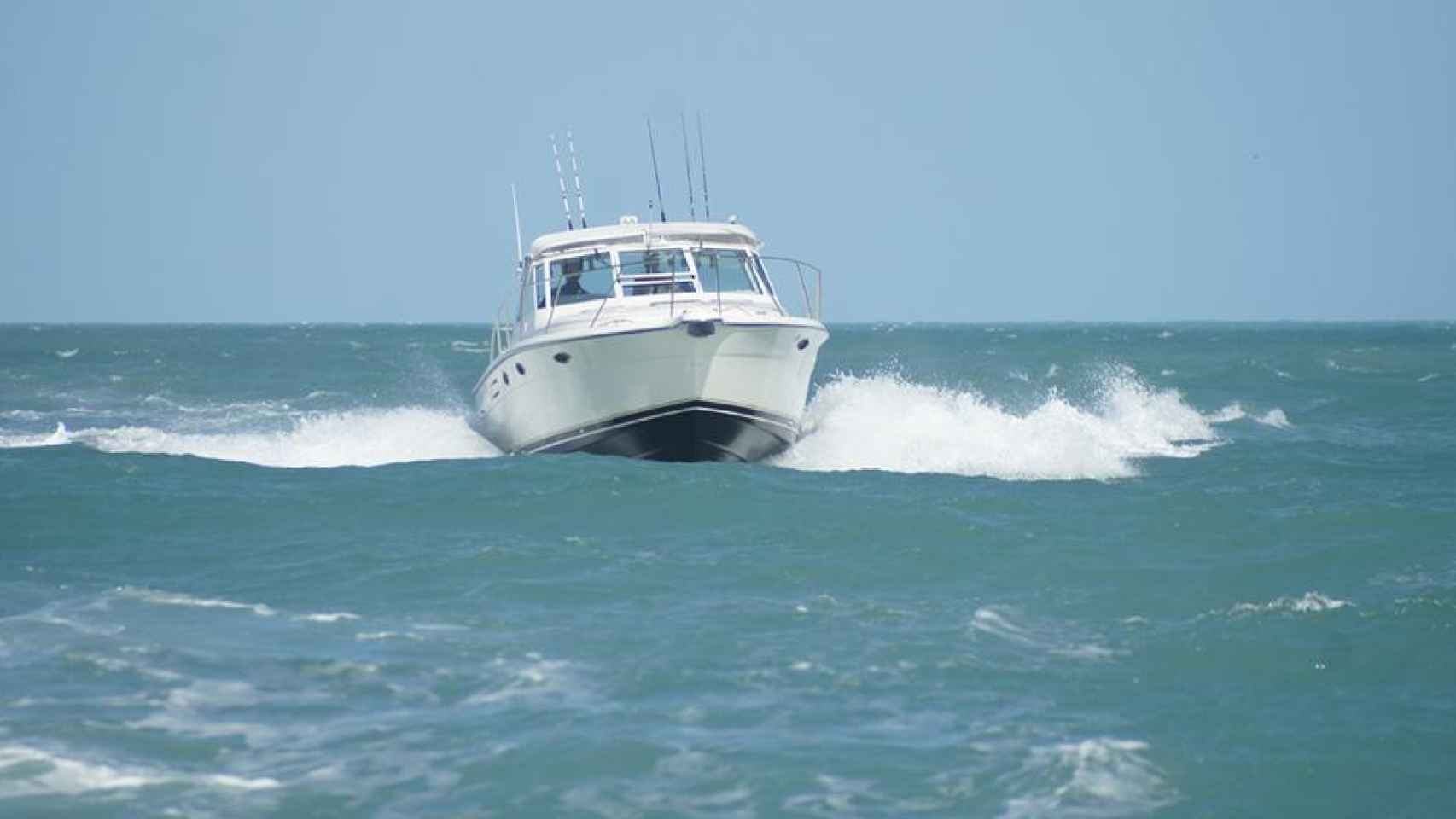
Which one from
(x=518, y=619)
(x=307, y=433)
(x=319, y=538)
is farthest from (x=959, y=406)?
(x=518, y=619)

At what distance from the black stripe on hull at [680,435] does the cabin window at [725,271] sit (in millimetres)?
1699

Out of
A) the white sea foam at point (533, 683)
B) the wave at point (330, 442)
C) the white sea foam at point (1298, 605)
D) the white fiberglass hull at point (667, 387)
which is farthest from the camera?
the wave at point (330, 442)

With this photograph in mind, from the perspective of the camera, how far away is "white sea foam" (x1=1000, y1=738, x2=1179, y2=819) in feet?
24.8

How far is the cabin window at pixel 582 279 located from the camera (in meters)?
19.5

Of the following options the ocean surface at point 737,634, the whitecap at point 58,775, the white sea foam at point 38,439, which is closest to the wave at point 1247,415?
the ocean surface at point 737,634

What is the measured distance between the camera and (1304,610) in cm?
1148

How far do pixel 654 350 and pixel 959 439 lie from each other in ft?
18.5

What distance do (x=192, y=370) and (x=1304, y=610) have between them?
4641cm

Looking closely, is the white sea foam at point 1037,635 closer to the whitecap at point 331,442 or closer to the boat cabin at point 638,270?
the boat cabin at point 638,270

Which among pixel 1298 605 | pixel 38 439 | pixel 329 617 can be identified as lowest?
pixel 1298 605

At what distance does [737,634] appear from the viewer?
34.6 feet

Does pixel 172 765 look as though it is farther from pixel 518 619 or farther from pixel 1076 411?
pixel 1076 411

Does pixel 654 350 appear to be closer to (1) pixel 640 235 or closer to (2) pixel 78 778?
(1) pixel 640 235

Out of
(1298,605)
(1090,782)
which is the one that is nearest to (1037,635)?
(1298,605)
